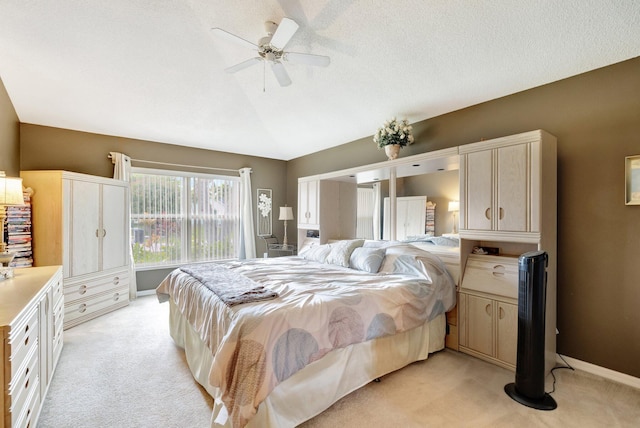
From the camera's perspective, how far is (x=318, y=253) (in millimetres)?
3836

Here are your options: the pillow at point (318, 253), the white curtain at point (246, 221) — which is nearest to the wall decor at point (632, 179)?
the pillow at point (318, 253)

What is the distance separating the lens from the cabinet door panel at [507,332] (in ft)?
8.20

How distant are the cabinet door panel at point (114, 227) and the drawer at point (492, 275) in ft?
14.8

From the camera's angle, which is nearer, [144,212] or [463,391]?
[463,391]

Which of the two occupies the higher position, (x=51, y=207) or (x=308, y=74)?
(x=308, y=74)

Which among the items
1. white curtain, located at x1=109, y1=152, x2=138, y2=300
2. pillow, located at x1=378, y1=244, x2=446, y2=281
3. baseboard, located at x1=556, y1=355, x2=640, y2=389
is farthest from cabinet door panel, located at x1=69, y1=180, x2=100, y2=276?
baseboard, located at x1=556, y1=355, x2=640, y2=389

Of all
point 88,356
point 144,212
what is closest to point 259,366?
A: point 88,356

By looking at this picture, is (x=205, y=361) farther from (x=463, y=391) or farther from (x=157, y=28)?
(x=157, y=28)

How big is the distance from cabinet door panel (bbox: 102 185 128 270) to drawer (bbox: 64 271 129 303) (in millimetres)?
160

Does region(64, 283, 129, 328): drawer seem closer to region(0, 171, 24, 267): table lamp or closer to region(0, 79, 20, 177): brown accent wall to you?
region(0, 171, 24, 267): table lamp

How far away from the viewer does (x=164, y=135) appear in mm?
4773

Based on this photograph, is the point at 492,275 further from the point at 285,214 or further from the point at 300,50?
the point at 285,214

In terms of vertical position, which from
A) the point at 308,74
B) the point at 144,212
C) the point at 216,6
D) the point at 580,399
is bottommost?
the point at 580,399

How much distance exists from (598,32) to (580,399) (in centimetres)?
273
